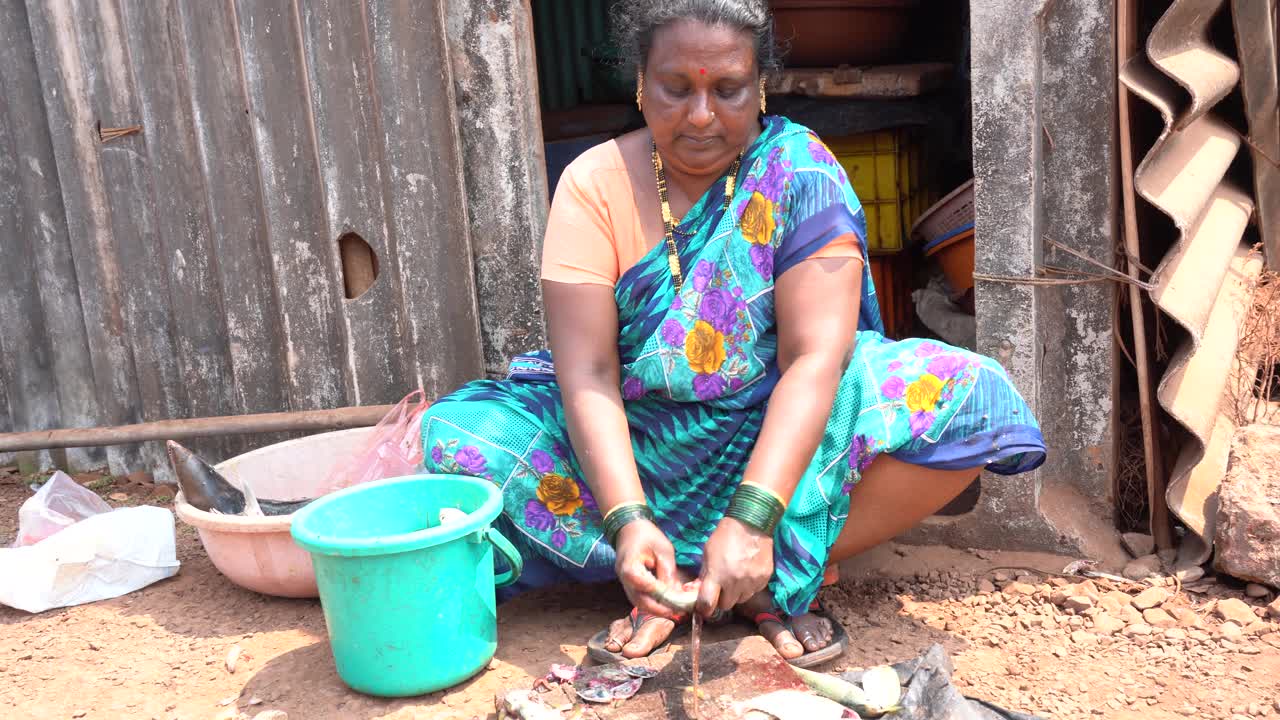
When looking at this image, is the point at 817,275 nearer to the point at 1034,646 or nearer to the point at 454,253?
the point at 1034,646

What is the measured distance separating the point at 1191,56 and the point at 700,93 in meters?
1.43

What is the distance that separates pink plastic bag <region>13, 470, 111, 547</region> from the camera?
9.94 feet

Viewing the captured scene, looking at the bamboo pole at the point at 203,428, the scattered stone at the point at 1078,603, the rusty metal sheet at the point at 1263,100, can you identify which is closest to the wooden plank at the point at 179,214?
the bamboo pole at the point at 203,428

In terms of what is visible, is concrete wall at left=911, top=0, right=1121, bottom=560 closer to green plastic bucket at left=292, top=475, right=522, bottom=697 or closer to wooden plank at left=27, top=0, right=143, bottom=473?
green plastic bucket at left=292, top=475, right=522, bottom=697

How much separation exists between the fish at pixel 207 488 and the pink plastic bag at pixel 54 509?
602 millimetres

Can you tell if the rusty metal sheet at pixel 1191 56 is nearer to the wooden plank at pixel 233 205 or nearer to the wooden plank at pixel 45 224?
the wooden plank at pixel 233 205

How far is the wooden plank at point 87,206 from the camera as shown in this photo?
3533 millimetres

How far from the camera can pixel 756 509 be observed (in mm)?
2012

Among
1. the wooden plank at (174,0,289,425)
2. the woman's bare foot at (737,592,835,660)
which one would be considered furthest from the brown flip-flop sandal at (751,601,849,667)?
the wooden plank at (174,0,289,425)

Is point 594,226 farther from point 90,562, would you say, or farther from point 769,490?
point 90,562

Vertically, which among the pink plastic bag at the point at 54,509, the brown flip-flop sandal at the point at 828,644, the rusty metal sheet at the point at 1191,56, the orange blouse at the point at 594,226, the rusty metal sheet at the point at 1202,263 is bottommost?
the brown flip-flop sandal at the point at 828,644

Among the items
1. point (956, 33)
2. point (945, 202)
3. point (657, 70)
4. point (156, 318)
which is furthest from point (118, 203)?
point (956, 33)

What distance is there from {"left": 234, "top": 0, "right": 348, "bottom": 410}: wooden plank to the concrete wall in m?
1.63

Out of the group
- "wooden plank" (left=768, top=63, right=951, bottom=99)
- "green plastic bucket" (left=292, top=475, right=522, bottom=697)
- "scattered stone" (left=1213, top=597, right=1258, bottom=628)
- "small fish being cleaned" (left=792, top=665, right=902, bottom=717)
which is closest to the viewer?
"small fish being cleaned" (left=792, top=665, right=902, bottom=717)
